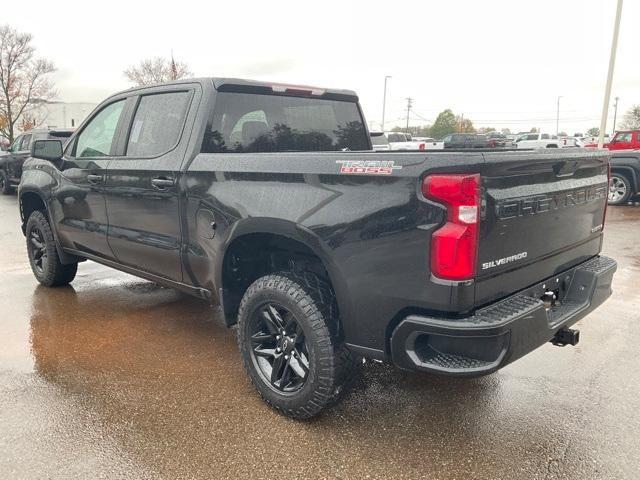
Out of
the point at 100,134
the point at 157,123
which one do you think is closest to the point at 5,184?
the point at 100,134

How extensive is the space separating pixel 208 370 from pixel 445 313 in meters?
1.93

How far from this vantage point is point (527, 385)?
341 centimetres

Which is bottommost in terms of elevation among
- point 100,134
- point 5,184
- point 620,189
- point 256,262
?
point 5,184

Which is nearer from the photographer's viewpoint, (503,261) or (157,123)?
(503,261)

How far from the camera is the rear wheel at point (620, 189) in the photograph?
460 inches

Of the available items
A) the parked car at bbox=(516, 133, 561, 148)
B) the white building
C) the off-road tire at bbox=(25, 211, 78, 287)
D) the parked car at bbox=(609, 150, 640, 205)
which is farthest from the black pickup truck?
the white building

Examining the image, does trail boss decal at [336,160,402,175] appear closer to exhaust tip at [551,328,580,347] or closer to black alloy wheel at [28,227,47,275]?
exhaust tip at [551,328,580,347]

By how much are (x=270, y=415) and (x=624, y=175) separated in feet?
37.0

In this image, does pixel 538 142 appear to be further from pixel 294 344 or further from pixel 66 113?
pixel 66 113

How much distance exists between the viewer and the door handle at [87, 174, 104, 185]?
4227mm

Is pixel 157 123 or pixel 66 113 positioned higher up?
pixel 66 113

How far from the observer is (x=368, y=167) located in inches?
96.9

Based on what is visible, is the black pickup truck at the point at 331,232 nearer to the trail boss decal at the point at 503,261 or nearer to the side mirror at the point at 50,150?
the trail boss decal at the point at 503,261

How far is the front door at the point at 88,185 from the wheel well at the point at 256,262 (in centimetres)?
154
